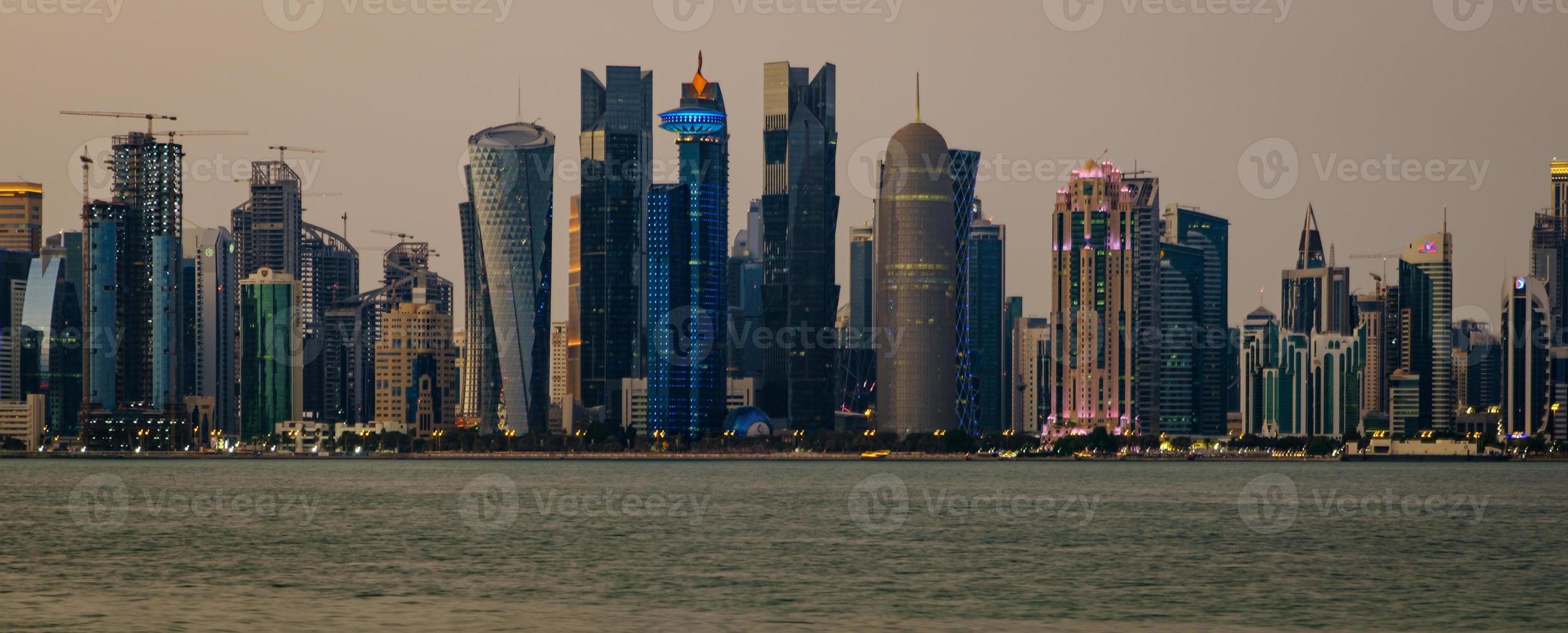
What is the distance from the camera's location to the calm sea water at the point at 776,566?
76000 millimetres

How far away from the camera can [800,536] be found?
12038 cm

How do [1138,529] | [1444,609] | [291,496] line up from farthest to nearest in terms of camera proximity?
[291,496]
[1138,529]
[1444,609]

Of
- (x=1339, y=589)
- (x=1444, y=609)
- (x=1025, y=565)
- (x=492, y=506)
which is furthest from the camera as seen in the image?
(x=492, y=506)

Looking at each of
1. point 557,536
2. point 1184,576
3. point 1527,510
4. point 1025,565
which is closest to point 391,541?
point 557,536

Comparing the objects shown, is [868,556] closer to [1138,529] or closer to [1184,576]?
[1184,576]

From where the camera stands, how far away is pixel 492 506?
6309 inches

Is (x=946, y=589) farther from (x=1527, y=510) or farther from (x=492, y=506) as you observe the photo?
(x=1527, y=510)

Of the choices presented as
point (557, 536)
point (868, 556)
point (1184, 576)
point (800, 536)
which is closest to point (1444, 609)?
point (1184, 576)

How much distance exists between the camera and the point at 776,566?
321 feet

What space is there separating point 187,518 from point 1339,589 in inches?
3326

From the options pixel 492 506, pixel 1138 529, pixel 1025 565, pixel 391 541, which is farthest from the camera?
pixel 492 506

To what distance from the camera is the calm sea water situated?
76000 millimetres

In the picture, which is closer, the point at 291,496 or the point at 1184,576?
the point at 1184,576

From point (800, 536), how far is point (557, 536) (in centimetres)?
1497
